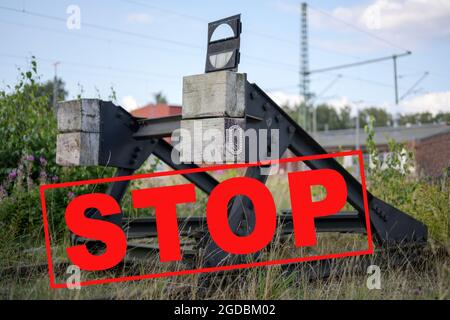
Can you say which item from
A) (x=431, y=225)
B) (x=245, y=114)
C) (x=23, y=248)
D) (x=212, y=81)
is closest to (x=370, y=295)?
(x=245, y=114)

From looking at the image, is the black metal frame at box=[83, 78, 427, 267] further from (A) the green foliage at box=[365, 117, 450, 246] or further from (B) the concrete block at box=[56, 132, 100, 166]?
(A) the green foliage at box=[365, 117, 450, 246]

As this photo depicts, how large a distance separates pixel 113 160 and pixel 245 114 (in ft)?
5.17

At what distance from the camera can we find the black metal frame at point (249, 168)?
4.13 metres

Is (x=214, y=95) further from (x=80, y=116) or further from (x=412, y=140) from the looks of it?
(x=412, y=140)

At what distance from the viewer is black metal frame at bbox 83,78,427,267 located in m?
4.13

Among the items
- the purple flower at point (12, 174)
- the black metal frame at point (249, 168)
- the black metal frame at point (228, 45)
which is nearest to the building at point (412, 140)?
the black metal frame at point (249, 168)

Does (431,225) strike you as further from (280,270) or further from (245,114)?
(245,114)

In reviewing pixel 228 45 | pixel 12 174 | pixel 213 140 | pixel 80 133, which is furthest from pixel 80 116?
pixel 12 174

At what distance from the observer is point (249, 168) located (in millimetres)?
4289

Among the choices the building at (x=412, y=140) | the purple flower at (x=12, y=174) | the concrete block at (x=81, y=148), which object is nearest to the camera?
the concrete block at (x=81, y=148)

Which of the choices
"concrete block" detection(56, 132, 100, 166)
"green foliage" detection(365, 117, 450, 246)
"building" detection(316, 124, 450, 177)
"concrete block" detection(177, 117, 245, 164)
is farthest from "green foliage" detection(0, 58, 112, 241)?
"building" detection(316, 124, 450, 177)

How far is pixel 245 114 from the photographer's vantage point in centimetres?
402

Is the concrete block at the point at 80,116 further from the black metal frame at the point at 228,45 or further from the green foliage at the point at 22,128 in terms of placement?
the green foliage at the point at 22,128

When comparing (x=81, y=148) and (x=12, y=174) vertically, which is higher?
(x=81, y=148)
